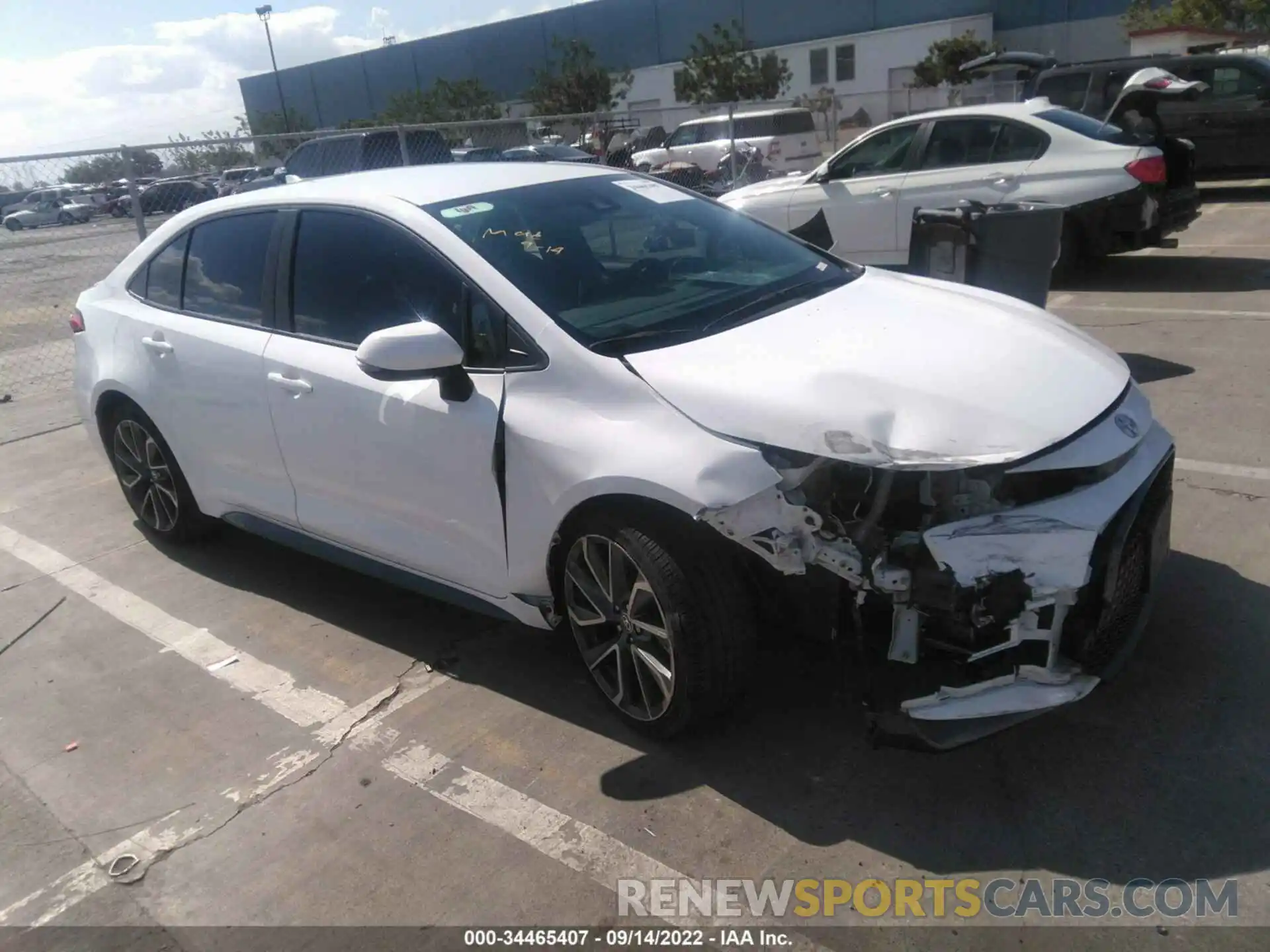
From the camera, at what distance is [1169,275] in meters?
9.13

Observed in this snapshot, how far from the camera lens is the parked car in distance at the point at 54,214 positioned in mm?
11788

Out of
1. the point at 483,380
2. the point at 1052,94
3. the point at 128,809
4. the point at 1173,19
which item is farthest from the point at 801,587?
the point at 1173,19

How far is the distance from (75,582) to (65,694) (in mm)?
1195

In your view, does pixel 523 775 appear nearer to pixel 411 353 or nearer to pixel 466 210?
pixel 411 353

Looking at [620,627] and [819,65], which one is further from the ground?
[819,65]

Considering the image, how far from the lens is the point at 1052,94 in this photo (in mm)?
13672

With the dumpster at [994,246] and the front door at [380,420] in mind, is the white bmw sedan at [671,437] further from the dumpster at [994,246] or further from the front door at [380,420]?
the dumpster at [994,246]

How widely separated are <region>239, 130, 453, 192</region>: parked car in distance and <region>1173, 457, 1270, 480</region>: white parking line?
37.2 feet

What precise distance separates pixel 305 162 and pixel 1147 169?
12.0 metres

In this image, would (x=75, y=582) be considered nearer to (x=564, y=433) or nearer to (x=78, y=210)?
(x=564, y=433)

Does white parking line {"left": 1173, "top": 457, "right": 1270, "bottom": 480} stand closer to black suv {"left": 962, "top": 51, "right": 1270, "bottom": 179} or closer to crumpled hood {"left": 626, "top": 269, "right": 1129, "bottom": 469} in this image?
crumpled hood {"left": 626, "top": 269, "right": 1129, "bottom": 469}

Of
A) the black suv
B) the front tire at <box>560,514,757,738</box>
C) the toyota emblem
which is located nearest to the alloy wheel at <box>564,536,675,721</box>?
the front tire at <box>560,514,757,738</box>

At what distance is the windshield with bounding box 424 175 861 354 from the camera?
10.8 feet

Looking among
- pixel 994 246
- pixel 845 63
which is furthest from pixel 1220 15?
pixel 994 246
